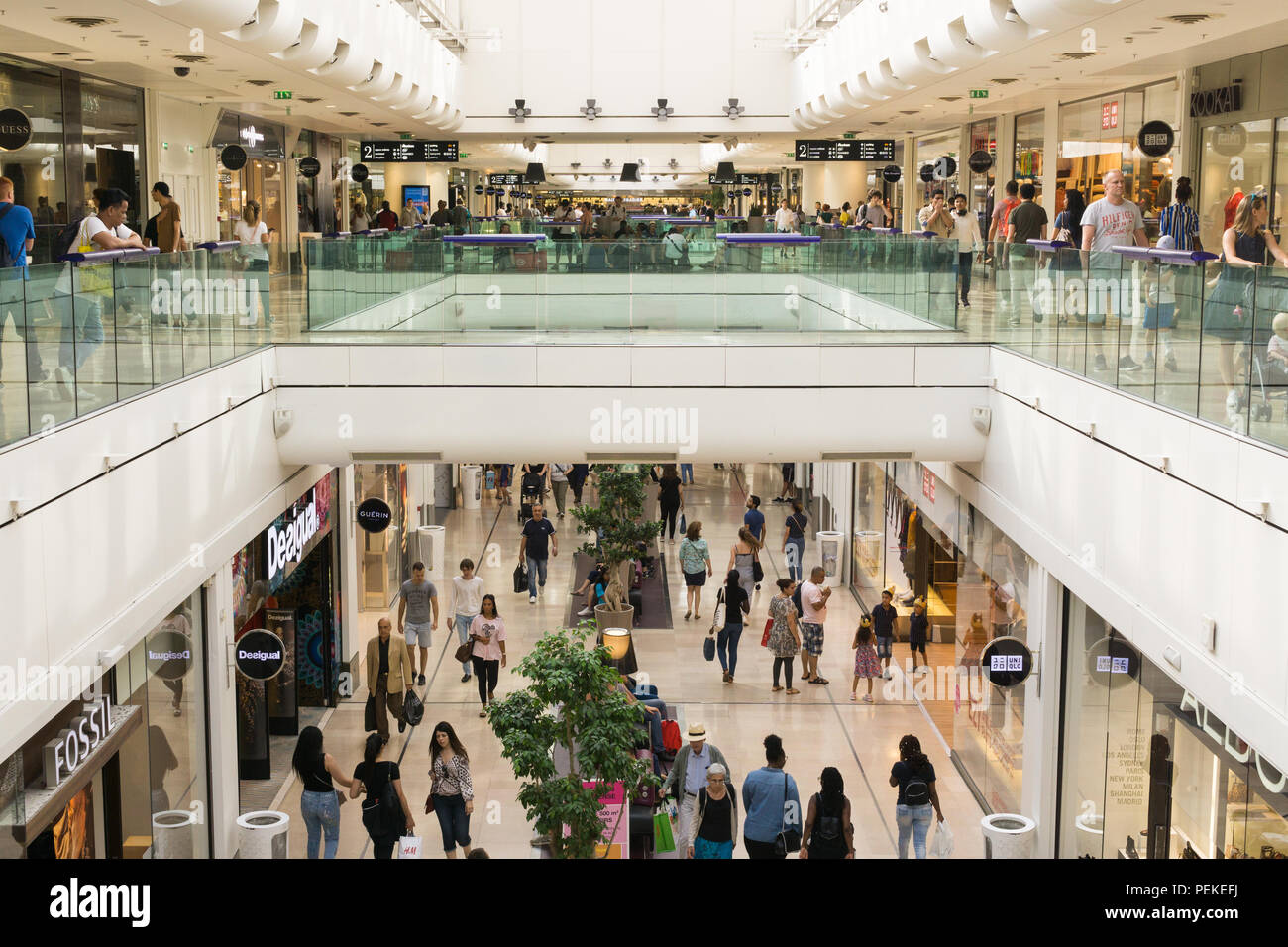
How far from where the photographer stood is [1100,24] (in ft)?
44.0

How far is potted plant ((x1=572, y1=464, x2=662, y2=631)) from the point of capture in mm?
17562

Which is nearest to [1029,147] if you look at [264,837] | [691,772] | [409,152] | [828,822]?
[409,152]

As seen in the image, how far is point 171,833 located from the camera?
1011cm

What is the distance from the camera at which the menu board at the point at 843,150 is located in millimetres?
30922

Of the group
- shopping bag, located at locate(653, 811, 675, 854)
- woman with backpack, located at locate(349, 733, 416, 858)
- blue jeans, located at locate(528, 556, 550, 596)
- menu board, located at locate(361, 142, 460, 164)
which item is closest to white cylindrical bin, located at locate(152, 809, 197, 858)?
woman with backpack, located at locate(349, 733, 416, 858)

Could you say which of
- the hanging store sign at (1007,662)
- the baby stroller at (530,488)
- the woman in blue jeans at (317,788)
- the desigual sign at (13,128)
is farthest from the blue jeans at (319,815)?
the baby stroller at (530,488)

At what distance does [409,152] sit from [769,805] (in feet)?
79.1

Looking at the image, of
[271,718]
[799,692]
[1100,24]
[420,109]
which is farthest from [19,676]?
[420,109]

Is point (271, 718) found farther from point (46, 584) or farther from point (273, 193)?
point (273, 193)

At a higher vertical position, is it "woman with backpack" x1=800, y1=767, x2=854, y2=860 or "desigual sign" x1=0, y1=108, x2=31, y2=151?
"desigual sign" x1=0, y1=108, x2=31, y2=151

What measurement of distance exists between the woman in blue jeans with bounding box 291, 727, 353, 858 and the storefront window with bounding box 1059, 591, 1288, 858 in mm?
5572

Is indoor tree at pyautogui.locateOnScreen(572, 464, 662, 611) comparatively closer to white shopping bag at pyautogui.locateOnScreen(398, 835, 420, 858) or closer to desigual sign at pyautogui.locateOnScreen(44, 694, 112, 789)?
white shopping bag at pyautogui.locateOnScreen(398, 835, 420, 858)

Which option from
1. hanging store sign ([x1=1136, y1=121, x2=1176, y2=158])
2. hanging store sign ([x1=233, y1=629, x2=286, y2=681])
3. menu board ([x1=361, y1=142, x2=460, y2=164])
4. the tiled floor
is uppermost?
menu board ([x1=361, y1=142, x2=460, y2=164])

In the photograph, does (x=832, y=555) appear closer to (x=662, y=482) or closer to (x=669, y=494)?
(x=669, y=494)
